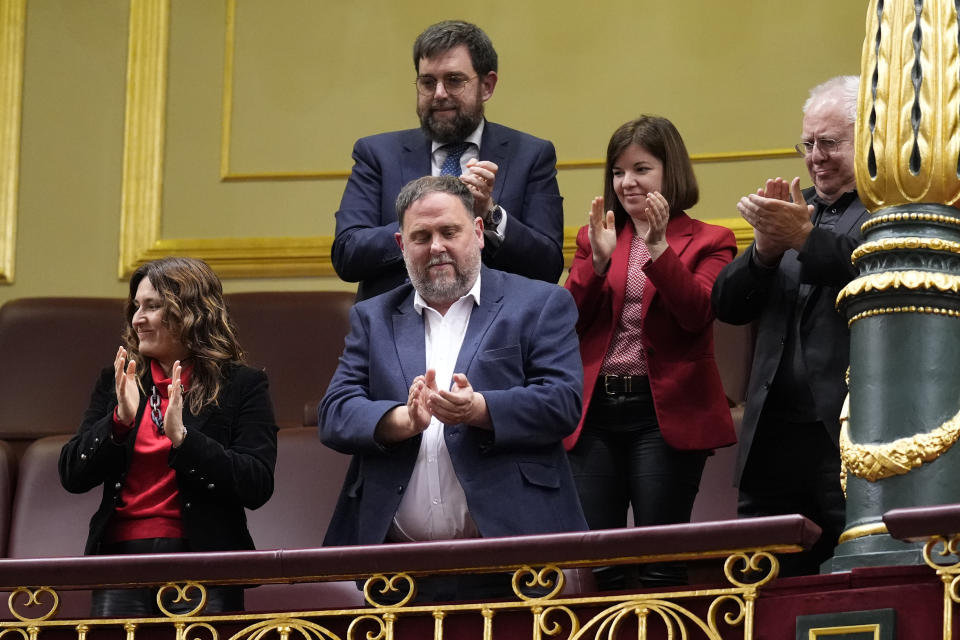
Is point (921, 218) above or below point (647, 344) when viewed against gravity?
above

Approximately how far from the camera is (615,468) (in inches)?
142

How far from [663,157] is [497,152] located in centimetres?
42

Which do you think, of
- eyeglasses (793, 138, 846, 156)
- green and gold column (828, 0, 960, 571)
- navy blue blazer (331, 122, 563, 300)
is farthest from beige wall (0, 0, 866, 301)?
green and gold column (828, 0, 960, 571)

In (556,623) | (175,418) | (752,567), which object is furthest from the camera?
(175,418)

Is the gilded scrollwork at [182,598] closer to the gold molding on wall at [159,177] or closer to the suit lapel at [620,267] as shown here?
the suit lapel at [620,267]

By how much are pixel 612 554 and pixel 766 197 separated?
951 mm

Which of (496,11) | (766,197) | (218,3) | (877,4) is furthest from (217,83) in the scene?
(877,4)

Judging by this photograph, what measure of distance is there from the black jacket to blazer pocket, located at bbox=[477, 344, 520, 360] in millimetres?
497

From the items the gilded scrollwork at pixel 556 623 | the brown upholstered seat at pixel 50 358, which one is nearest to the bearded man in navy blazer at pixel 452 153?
the gilded scrollwork at pixel 556 623

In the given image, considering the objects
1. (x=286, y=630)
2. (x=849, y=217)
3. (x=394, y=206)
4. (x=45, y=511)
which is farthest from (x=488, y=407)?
(x=45, y=511)

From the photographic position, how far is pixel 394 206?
13.3ft

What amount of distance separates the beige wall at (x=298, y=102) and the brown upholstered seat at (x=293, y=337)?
2.06ft

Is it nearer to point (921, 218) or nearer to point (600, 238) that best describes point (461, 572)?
point (921, 218)

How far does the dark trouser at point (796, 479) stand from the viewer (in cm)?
332
